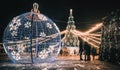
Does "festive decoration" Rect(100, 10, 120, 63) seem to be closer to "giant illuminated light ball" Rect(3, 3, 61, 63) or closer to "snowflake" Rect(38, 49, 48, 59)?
"giant illuminated light ball" Rect(3, 3, 61, 63)

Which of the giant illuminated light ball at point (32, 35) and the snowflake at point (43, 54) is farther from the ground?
the giant illuminated light ball at point (32, 35)

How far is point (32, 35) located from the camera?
64.8 ft

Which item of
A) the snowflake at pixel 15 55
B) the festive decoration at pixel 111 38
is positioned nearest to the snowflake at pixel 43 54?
the snowflake at pixel 15 55

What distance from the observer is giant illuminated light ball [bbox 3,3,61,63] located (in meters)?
19.8

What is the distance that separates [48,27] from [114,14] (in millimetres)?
5429

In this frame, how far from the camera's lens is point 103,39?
83.4 feet

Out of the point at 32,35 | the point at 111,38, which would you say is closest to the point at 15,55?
the point at 32,35

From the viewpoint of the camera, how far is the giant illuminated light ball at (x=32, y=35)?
65.0ft

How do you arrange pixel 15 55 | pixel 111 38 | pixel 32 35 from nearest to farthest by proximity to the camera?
pixel 32 35, pixel 15 55, pixel 111 38

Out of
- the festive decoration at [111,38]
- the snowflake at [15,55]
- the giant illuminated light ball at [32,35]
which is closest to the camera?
the snowflake at [15,55]

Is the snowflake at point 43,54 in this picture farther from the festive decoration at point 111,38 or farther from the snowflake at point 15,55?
the festive decoration at point 111,38

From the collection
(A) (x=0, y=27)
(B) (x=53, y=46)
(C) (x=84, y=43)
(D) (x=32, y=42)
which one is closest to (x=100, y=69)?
(B) (x=53, y=46)

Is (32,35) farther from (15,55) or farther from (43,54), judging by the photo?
(15,55)

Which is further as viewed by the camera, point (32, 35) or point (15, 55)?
Answer: point (15, 55)
